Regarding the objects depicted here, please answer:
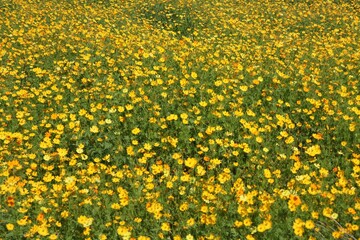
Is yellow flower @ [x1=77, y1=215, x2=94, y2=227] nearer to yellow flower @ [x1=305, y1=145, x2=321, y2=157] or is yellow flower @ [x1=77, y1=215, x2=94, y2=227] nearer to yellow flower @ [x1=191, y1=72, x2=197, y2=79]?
yellow flower @ [x1=305, y1=145, x2=321, y2=157]

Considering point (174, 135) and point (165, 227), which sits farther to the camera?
point (174, 135)

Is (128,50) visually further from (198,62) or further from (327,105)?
(327,105)

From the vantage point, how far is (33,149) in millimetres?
5426

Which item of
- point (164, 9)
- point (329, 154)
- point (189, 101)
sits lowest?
point (164, 9)

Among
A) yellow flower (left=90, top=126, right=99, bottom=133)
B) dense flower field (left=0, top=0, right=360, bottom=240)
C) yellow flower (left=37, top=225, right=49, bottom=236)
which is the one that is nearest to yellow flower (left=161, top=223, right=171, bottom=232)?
dense flower field (left=0, top=0, right=360, bottom=240)

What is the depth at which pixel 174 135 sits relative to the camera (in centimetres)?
594

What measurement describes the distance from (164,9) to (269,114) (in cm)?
817

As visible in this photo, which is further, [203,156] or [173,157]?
[203,156]

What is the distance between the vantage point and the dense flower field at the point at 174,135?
410cm

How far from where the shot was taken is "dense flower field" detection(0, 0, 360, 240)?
4102mm

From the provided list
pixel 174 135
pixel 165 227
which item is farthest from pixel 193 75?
pixel 165 227

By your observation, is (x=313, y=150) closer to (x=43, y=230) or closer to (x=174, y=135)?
(x=174, y=135)

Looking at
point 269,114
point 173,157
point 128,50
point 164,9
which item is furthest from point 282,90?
point 164,9

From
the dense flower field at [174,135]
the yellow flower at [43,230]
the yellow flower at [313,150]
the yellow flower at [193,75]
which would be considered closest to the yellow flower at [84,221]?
the dense flower field at [174,135]
